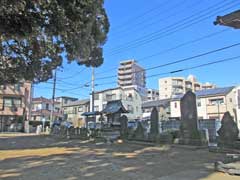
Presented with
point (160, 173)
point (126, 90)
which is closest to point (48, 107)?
point (126, 90)

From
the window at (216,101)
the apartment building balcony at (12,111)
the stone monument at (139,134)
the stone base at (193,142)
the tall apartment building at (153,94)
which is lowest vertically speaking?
→ the stone base at (193,142)

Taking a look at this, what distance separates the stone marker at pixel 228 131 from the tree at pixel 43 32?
7.78m

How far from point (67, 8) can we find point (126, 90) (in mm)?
54803

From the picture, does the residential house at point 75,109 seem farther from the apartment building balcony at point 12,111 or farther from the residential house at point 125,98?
the apartment building balcony at point 12,111

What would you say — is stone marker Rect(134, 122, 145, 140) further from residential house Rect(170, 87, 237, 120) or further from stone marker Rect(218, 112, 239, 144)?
residential house Rect(170, 87, 237, 120)

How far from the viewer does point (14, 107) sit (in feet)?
143

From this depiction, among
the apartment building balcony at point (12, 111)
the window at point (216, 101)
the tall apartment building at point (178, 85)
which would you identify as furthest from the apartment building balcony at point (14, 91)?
the tall apartment building at point (178, 85)

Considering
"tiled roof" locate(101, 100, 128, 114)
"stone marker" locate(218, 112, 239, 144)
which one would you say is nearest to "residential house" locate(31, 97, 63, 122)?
"tiled roof" locate(101, 100, 128, 114)

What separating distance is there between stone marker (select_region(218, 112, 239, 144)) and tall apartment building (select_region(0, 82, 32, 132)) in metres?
35.9

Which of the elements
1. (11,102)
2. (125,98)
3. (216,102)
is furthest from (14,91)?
(216,102)

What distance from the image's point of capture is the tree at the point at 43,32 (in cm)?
639

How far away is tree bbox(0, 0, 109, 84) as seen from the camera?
639 centimetres

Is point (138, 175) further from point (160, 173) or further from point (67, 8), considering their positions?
point (67, 8)

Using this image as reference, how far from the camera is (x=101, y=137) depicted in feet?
75.1
